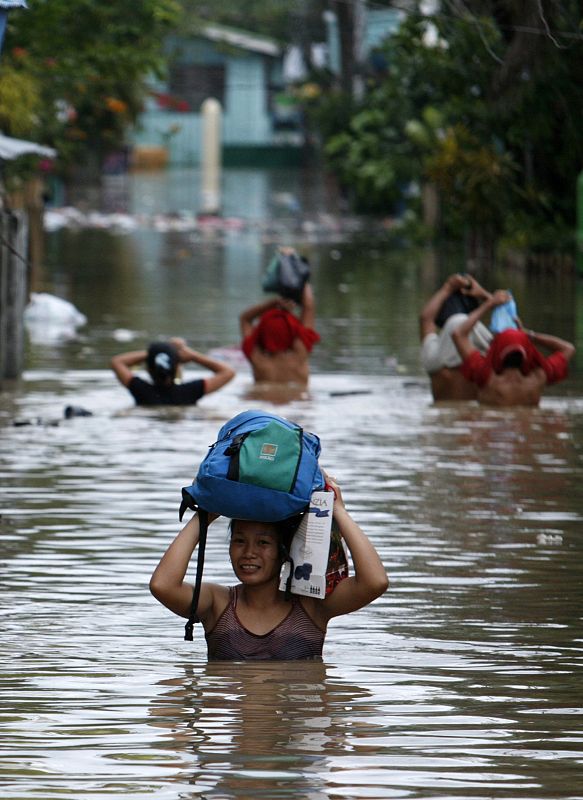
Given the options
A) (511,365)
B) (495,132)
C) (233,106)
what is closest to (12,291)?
(511,365)

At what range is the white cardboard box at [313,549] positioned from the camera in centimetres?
632

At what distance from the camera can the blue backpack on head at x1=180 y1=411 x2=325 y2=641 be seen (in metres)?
6.13

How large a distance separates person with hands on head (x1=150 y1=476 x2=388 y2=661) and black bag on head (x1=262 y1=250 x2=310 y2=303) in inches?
391

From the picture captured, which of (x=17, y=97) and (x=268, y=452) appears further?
(x=17, y=97)

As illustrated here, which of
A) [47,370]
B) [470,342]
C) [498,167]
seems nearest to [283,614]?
[470,342]

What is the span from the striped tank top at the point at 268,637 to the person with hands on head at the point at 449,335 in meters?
8.09

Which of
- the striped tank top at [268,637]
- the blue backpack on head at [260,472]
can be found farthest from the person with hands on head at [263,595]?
the blue backpack on head at [260,472]

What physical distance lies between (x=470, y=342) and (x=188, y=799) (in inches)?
388

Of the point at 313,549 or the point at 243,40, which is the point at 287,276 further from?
the point at 243,40

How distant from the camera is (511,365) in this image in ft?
47.7

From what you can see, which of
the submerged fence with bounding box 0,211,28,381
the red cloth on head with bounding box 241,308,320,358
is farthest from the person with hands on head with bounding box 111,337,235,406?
the submerged fence with bounding box 0,211,28,381

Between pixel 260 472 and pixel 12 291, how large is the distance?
1053 centimetres

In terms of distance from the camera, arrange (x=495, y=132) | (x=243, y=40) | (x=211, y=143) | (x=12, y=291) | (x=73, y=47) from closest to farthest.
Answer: (x=12, y=291)
(x=73, y=47)
(x=495, y=132)
(x=211, y=143)
(x=243, y=40)

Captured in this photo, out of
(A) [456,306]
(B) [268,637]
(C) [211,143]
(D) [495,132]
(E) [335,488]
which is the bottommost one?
(B) [268,637]
